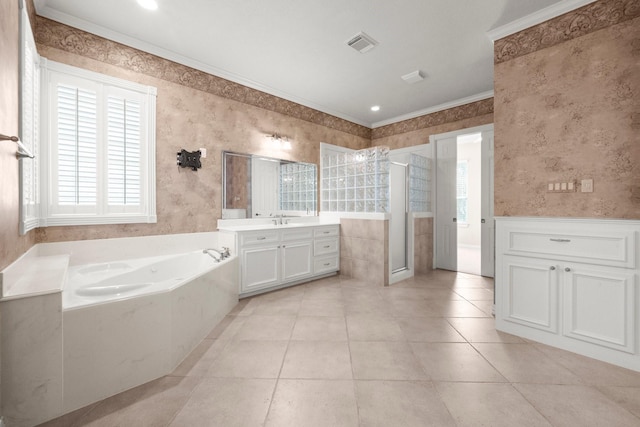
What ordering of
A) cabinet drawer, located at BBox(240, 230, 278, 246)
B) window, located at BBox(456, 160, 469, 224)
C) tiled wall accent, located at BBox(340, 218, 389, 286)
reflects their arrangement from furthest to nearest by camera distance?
window, located at BBox(456, 160, 469, 224)
tiled wall accent, located at BBox(340, 218, 389, 286)
cabinet drawer, located at BBox(240, 230, 278, 246)

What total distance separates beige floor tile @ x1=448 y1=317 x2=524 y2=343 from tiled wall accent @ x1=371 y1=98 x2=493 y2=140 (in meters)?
3.17

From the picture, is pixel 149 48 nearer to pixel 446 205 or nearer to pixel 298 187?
pixel 298 187

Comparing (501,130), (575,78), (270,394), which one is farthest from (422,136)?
(270,394)

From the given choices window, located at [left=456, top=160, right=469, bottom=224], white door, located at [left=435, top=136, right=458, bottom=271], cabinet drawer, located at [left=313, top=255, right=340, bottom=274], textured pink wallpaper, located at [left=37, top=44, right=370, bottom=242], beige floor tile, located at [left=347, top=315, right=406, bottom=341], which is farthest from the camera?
window, located at [left=456, top=160, right=469, bottom=224]

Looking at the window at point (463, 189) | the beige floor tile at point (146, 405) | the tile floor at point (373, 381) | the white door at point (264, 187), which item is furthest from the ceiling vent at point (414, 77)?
the window at point (463, 189)

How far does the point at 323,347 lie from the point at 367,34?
115 inches

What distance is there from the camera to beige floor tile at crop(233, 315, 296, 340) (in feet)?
7.41

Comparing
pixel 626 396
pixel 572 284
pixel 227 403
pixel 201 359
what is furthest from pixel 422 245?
pixel 227 403

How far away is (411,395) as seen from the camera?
1.55m

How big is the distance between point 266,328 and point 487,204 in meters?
3.70

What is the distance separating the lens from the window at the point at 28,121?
5.70 feet

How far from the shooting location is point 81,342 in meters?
1.46

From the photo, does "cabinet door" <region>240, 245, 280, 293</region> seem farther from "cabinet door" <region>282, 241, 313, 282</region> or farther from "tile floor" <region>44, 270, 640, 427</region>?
"tile floor" <region>44, 270, 640, 427</region>

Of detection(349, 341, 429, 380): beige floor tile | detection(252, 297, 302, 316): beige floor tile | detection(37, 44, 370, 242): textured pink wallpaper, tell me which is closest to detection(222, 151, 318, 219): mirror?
detection(37, 44, 370, 242): textured pink wallpaper
